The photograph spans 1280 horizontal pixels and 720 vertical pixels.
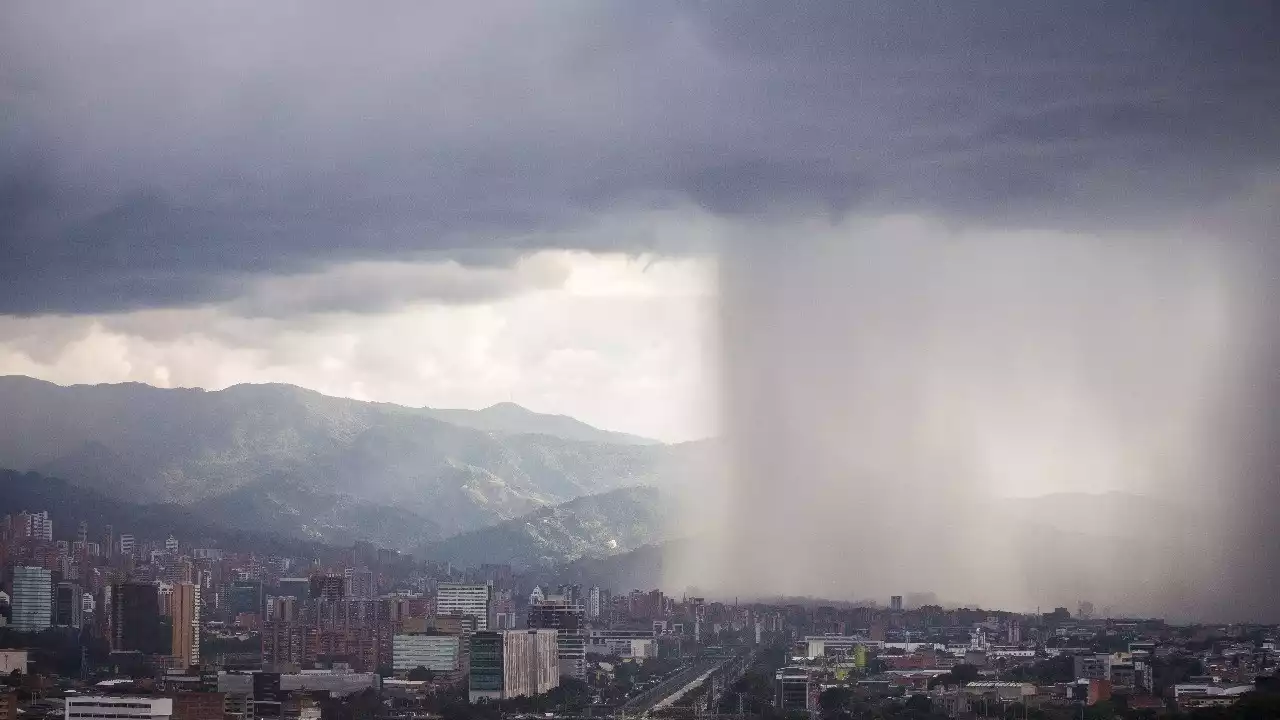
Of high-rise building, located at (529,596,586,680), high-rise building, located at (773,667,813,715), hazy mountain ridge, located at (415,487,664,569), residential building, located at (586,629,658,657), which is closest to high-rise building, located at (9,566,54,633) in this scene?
high-rise building, located at (529,596,586,680)

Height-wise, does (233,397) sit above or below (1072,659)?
above

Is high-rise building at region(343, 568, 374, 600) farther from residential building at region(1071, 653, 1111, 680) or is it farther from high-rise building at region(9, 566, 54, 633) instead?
residential building at region(1071, 653, 1111, 680)

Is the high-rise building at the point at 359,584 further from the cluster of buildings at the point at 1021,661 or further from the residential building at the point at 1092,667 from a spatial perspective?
the residential building at the point at 1092,667

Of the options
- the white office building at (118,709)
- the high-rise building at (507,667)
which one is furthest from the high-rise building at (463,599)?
the white office building at (118,709)

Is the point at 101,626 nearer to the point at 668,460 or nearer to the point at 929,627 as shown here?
the point at 929,627

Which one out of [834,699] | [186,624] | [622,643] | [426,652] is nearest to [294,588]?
[622,643]

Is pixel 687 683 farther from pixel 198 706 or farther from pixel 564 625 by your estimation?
pixel 198 706

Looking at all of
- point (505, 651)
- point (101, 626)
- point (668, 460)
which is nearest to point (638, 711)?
point (505, 651)
